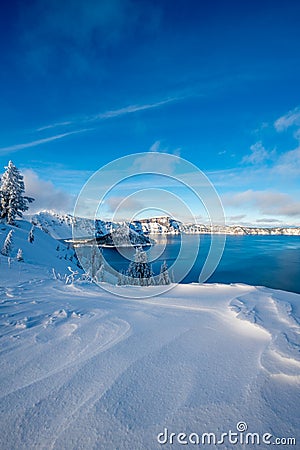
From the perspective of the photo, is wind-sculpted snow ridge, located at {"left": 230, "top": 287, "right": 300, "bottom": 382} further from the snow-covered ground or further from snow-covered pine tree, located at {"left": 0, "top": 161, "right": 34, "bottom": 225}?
snow-covered pine tree, located at {"left": 0, "top": 161, "right": 34, "bottom": 225}

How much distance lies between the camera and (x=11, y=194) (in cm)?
2558

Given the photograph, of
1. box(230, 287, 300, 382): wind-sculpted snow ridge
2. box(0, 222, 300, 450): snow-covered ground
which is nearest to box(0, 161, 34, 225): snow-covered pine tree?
box(0, 222, 300, 450): snow-covered ground

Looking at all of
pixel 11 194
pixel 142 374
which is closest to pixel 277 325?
pixel 142 374

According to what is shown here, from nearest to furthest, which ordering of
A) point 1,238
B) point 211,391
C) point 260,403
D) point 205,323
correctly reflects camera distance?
point 260,403 → point 211,391 → point 205,323 → point 1,238

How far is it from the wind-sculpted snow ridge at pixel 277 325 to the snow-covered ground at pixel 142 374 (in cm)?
2

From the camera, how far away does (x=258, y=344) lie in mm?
2697

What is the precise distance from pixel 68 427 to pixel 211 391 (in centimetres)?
119

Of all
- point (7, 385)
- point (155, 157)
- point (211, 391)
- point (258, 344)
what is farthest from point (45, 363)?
point (155, 157)

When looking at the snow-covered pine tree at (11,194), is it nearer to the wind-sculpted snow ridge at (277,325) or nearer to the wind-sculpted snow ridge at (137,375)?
the wind-sculpted snow ridge at (137,375)

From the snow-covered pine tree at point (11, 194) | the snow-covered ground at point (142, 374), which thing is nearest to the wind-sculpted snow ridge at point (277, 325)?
the snow-covered ground at point (142, 374)

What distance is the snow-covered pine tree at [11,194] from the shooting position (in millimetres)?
25312

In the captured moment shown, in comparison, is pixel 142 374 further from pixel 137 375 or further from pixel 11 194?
pixel 11 194

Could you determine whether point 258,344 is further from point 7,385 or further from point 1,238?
point 1,238

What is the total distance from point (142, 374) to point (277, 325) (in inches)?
87.9
